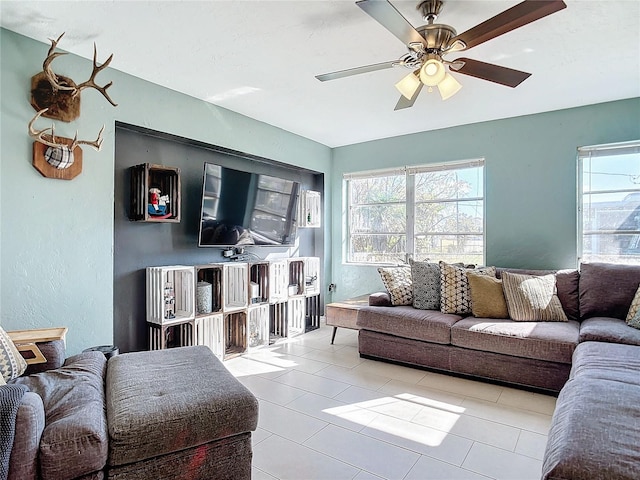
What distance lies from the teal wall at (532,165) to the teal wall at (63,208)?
316cm

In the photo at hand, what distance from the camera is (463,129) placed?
442cm

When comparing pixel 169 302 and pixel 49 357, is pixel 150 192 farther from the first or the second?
pixel 49 357

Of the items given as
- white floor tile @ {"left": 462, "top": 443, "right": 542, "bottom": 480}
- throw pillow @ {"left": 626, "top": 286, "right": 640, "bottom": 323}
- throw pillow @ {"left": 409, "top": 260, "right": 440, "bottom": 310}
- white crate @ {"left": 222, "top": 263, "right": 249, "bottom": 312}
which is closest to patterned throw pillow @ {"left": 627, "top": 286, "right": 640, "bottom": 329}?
throw pillow @ {"left": 626, "top": 286, "right": 640, "bottom": 323}

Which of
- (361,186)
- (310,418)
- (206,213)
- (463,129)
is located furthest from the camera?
(361,186)

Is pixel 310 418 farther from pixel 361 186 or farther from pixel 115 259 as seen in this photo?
pixel 361 186

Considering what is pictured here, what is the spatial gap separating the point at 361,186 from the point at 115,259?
10.6 ft

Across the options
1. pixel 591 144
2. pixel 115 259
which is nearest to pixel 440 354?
pixel 591 144

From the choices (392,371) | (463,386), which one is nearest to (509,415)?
(463,386)

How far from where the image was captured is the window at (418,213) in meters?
4.46

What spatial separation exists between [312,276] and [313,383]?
1.94 m

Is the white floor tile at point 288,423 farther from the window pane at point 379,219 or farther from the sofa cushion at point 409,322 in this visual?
the window pane at point 379,219

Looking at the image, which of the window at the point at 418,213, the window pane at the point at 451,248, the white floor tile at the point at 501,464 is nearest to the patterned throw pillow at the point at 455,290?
Result: the window pane at the point at 451,248

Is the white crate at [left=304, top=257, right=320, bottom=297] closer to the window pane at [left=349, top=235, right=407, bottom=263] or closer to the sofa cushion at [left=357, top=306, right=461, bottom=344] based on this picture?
the window pane at [left=349, top=235, right=407, bottom=263]

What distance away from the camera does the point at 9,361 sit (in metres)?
1.88
